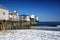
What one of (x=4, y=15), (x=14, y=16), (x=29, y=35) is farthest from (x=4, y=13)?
(x=29, y=35)

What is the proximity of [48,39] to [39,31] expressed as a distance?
0.80 feet

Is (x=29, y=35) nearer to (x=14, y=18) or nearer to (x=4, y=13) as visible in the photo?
(x=14, y=18)

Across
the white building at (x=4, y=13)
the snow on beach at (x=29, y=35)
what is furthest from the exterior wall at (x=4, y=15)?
the snow on beach at (x=29, y=35)

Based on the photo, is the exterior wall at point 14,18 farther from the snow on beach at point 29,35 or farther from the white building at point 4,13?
the snow on beach at point 29,35

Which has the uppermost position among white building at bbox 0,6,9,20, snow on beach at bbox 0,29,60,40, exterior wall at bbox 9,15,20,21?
white building at bbox 0,6,9,20

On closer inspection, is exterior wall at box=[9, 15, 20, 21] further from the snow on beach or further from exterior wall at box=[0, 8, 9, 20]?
the snow on beach

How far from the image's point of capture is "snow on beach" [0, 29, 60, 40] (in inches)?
98.8

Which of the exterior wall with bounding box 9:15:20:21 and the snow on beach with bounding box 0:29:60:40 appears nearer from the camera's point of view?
the snow on beach with bounding box 0:29:60:40

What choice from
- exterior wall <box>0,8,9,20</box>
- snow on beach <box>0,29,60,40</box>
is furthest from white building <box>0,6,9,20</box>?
snow on beach <box>0,29,60,40</box>

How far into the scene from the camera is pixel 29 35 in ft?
8.37

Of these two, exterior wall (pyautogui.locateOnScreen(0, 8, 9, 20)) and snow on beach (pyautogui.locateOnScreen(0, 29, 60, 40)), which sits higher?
exterior wall (pyautogui.locateOnScreen(0, 8, 9, 20))

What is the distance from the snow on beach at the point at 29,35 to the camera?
2510 mm

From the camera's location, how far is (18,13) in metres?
2.64

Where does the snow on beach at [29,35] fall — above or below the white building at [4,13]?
below
